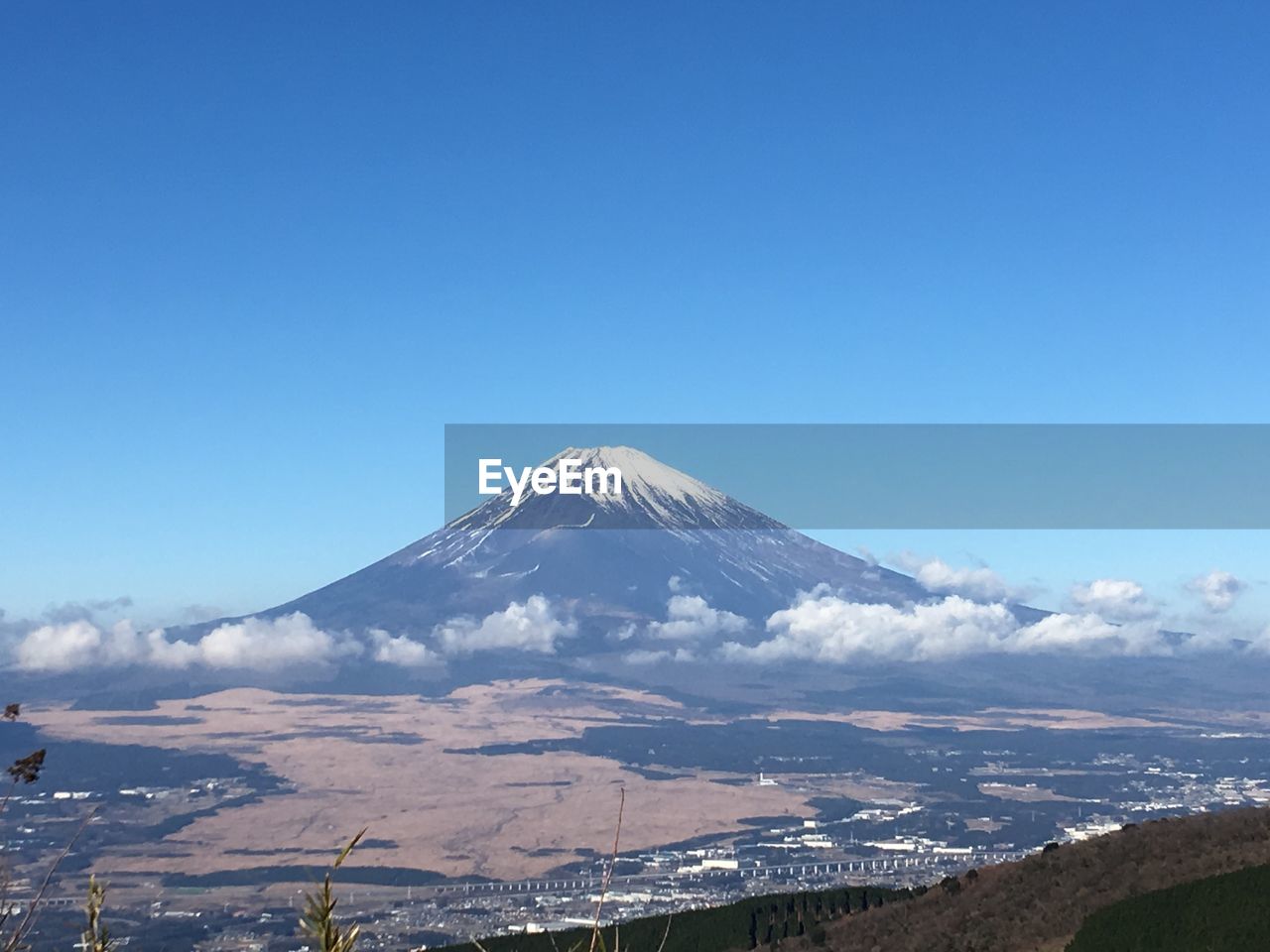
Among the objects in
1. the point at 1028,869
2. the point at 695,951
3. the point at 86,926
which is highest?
the point at 86,926

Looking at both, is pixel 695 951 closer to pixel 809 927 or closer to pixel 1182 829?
pixel 809 927

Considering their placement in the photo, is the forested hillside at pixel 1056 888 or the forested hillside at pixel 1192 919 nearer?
the forested hillside at pixel 1192 919

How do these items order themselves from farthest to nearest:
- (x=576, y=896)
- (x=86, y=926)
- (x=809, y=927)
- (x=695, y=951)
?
1. (x=576, y=896)
2. (x=695, y=951)
3. (x=809, y=927)
4. (x=86, y=926)

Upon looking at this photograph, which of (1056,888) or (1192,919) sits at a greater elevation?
(1192,919)

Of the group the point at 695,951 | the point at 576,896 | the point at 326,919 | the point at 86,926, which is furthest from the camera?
the point at 576,896

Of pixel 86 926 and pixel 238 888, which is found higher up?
pixel 86 926

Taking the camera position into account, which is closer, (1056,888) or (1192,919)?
(1192,919)

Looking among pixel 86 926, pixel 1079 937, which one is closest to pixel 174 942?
pixel 1079 937

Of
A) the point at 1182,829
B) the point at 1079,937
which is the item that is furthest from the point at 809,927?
the point at 1079,937

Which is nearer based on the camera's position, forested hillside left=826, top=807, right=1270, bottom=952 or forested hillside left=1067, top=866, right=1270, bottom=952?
forested hillside left=1067, top=866, right=1270, bottom=952

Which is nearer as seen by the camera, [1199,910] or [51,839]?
[1199,910]
